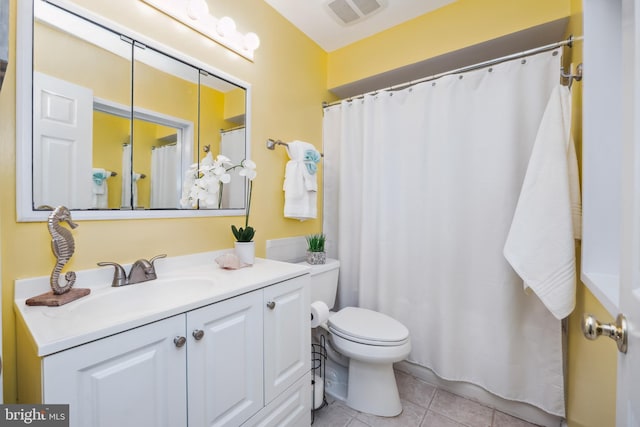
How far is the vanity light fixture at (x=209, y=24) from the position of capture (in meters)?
1.25

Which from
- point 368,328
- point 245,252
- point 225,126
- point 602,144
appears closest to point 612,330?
point 602,144

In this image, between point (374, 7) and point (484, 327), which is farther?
point (374, 7)

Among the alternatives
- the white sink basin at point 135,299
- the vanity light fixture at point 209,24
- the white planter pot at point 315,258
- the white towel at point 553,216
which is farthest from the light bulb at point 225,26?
the white towel at point 553,216

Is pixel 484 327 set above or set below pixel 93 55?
below

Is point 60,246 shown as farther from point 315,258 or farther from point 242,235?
point 315,258

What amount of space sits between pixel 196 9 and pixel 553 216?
1926mm

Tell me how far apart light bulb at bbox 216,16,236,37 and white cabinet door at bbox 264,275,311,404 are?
4.41 feet

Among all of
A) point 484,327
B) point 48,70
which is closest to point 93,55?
point 48,70

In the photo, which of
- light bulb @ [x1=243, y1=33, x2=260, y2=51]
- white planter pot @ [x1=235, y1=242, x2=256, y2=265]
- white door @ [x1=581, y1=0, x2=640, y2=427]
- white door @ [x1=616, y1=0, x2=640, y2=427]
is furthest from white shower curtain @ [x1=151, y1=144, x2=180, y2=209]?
white door @ [x1=581, y1=0, x2=640, y2=427]

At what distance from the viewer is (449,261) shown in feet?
5.39

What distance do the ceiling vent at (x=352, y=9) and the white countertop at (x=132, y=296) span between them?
1627mm

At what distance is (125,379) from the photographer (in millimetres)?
702

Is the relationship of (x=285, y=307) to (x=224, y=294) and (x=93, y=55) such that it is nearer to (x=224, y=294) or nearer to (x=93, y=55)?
(x=224, y=294)

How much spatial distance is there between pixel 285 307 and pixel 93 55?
127cm
